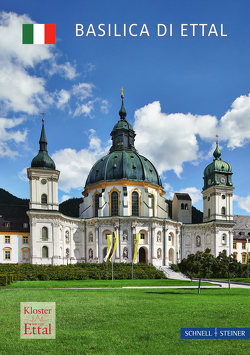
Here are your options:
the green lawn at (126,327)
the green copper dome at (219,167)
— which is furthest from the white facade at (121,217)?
the green lawn at (126,327)

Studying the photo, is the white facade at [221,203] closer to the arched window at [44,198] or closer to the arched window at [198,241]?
the arched window at [198,241]

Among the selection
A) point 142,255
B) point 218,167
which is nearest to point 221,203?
point 218,167

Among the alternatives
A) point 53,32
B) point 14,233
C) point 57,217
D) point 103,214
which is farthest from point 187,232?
point 53,32

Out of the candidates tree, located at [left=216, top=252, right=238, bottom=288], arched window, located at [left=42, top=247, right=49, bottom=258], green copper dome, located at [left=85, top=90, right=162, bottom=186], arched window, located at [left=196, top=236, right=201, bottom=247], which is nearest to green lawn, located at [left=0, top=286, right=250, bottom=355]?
tree, located at [left=216, top=252, right=238, bottom=288]

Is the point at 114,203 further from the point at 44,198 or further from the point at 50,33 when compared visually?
the point at 50,33

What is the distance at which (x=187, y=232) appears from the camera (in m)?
83.2

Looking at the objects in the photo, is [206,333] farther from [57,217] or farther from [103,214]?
[103,214]

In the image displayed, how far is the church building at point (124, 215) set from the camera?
68.4 metres

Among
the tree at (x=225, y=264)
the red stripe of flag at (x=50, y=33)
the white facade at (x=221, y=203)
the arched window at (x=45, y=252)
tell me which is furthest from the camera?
the white facade at (x=221, y=203)

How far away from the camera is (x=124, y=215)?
74.7 meters

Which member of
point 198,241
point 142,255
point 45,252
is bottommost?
point 142,255

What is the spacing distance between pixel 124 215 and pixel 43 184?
18.4 metres

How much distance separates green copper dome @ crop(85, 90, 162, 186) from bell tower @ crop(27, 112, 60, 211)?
1364cm

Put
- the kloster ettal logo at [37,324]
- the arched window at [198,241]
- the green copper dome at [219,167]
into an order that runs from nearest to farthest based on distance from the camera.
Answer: the kloster ettal logo at [37,324] < the arched window at [198,241] < the green copper dome at [219,167]
